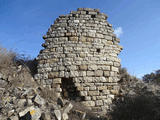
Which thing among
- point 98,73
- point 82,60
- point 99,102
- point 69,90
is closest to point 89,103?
point 99,102

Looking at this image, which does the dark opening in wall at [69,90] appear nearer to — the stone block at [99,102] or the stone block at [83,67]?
the stone block at [83,67]

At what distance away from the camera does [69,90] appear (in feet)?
17.5

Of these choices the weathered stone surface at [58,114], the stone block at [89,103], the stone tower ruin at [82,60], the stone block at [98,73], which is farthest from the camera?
the stone block at [98,73]

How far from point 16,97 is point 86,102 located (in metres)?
2.34

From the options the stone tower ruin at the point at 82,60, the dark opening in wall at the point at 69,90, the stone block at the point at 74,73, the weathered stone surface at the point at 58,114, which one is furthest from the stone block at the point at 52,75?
the weathered stone surface at the point at 58,114

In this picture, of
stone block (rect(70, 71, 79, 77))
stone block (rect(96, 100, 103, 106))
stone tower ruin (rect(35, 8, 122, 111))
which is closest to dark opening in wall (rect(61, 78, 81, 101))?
stone tower ruin (rect(35, 8, 122, 111))

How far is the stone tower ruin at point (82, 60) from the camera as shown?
5102 mm

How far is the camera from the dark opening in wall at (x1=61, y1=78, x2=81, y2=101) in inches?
204

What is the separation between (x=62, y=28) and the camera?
5793 millimetres

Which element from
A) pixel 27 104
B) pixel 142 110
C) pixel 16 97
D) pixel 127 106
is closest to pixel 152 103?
pixel 142 110

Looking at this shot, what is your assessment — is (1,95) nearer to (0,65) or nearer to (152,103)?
(0,65)

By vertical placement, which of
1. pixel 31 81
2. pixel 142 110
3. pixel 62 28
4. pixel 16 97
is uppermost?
pixel 62 28

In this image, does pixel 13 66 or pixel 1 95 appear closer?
pixel 1 95

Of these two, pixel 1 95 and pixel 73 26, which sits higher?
pixel 73 26
